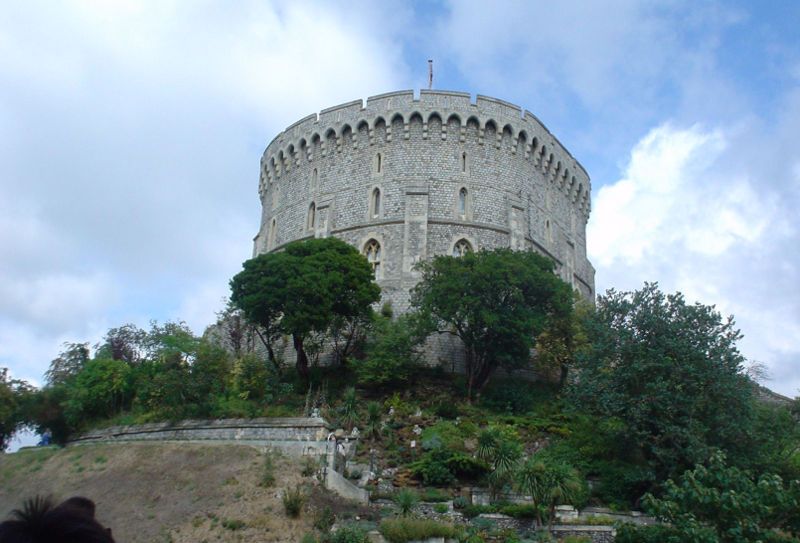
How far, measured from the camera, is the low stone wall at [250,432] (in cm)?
2417

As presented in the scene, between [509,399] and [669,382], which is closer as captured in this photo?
[669,382]

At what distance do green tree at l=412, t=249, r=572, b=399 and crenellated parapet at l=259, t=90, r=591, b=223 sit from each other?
442 inches

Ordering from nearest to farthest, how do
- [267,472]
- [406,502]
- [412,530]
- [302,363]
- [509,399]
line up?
[412,530]
[406,502]
[267,472]
[509,399]
[302,363]

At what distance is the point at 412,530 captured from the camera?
713 inches

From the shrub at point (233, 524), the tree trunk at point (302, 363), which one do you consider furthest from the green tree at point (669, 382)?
the tree trunk at point (302, 363)

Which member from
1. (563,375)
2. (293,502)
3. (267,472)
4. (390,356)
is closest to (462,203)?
(563,375)

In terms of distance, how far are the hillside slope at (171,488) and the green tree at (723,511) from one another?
Answer: 8.41 m

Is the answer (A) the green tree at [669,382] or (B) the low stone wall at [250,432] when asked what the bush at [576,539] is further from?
(B) the low stone wall at [250,432]

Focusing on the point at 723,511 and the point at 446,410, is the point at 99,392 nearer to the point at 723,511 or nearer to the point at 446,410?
the point at 446,410

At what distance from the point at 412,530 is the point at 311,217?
27022 millimetres

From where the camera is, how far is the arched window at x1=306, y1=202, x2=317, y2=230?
42.7 metres

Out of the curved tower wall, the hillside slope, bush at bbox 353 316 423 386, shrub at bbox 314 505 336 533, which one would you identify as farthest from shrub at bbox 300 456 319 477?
the curved tower wall

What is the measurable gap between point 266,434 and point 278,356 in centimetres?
1132

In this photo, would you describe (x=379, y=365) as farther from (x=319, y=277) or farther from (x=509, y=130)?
(x=509, y=130)
